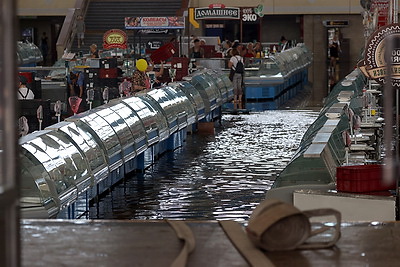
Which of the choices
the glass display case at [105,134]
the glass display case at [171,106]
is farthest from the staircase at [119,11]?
the glass display case at [105,134]

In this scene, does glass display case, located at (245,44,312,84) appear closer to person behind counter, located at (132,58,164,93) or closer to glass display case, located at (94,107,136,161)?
person behind counter, located at (132,58,164,93)

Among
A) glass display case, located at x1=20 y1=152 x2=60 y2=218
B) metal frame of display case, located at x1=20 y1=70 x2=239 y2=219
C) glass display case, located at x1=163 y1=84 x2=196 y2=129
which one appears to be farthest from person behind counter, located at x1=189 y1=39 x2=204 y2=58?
glass display case, located at x1=20 y1=152 x2=60 y2=218

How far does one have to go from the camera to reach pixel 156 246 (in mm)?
3580

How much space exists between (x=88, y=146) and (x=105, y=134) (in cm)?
107

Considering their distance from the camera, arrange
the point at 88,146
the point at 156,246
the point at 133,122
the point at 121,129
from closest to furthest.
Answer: the point at 156,246 < the point at 88,146 < the point at 121,129 < the point at 133,122

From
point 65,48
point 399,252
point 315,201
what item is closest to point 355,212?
point 315,201

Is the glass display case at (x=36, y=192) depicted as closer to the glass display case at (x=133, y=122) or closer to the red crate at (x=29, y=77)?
the glass display case at (x=133, y=122)

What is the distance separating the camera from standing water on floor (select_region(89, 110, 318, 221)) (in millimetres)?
11266

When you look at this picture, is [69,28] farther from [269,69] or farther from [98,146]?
[98,146]

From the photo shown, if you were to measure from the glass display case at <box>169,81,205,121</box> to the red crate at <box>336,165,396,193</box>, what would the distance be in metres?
10.5

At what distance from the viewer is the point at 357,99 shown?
15406 millimetres

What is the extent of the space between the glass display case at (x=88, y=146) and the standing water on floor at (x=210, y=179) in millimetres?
576

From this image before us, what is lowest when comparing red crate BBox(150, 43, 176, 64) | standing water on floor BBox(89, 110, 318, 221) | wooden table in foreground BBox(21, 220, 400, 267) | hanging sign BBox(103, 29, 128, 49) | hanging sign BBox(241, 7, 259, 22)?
standing water on floor BBox(89, 110, 318, 221)

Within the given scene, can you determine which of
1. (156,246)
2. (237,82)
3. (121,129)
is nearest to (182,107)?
(121,129)
